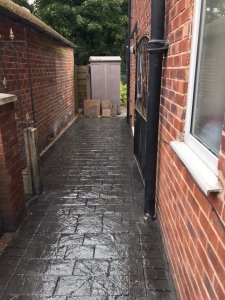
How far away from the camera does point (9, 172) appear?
10.3ft

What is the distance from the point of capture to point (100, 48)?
16.2m

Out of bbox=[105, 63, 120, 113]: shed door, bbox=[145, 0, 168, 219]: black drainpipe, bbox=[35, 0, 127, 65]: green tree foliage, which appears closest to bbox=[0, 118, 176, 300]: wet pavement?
bbox=[145, 0, 168, 219]: black drainpipe

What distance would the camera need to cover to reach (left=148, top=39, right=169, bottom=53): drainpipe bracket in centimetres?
274

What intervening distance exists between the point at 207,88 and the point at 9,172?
231 centimetres

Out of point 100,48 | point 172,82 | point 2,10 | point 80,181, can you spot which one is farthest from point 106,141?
point 100,48

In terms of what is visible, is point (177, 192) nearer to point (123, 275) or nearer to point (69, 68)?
point (123, 275)

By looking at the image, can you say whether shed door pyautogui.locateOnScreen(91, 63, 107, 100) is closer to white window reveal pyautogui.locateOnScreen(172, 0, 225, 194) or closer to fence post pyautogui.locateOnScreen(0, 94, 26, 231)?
fence post pyautogui.locateOnScreen(0, 94, 26, 231)

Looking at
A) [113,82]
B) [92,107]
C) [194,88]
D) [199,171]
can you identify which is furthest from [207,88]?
[113,82]

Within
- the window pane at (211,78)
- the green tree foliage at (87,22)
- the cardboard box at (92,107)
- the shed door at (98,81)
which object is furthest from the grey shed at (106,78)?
the window pane at (211,78)

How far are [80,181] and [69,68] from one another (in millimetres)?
6837

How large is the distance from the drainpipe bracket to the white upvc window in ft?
2.56

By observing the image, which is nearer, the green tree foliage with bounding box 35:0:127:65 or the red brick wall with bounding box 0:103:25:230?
the red brick wall with bounding box 0:103:25:230

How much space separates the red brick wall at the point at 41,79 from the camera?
172 inches

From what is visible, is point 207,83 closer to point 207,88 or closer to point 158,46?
point 207,88
